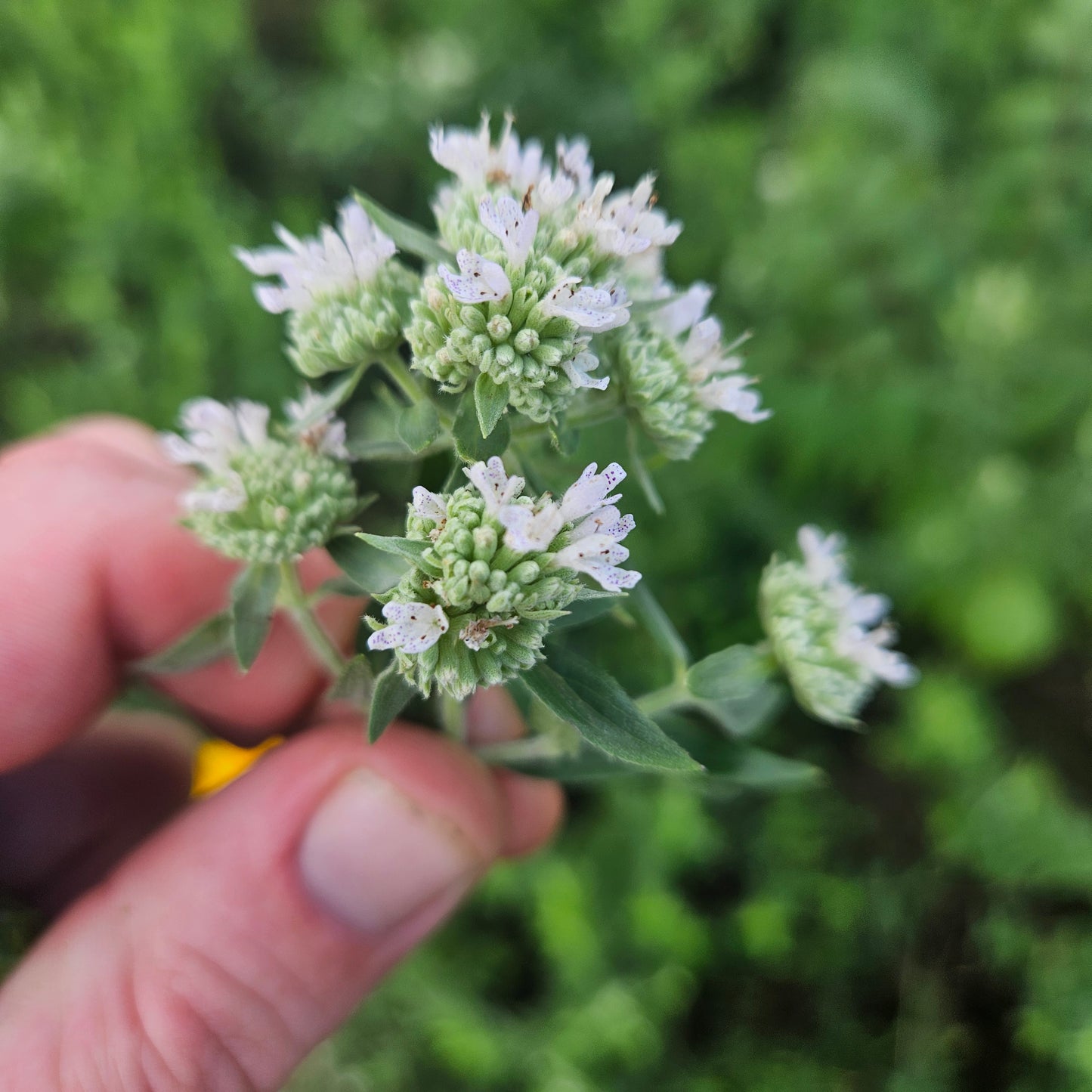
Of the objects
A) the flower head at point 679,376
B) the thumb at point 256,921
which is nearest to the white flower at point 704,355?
the flower head at point 679,376

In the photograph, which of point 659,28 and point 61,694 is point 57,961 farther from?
point 659,28

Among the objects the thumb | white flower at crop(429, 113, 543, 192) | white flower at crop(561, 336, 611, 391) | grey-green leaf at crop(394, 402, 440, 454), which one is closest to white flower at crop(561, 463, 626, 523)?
white flower at crop(561, 336, 611, 391)

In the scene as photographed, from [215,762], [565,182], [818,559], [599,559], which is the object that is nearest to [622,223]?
[565,182]

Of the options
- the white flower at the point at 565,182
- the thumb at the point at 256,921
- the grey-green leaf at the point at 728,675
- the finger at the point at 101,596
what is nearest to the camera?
the white flower at the point at 565,182

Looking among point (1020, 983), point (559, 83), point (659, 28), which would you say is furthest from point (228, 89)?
point (1020, 983)

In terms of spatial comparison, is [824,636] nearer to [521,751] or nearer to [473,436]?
[521,751]

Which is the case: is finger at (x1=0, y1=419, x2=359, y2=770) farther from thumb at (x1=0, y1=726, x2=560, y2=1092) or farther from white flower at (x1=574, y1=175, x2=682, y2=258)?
white flower at (x1=574, y1=175, x2=682, y2=258)

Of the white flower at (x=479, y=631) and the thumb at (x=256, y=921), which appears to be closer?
the white flower at (x=479, y=631)

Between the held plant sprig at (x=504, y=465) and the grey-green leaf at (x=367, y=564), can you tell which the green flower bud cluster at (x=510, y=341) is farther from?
the grey-green leaf at (x=367, y=564)
